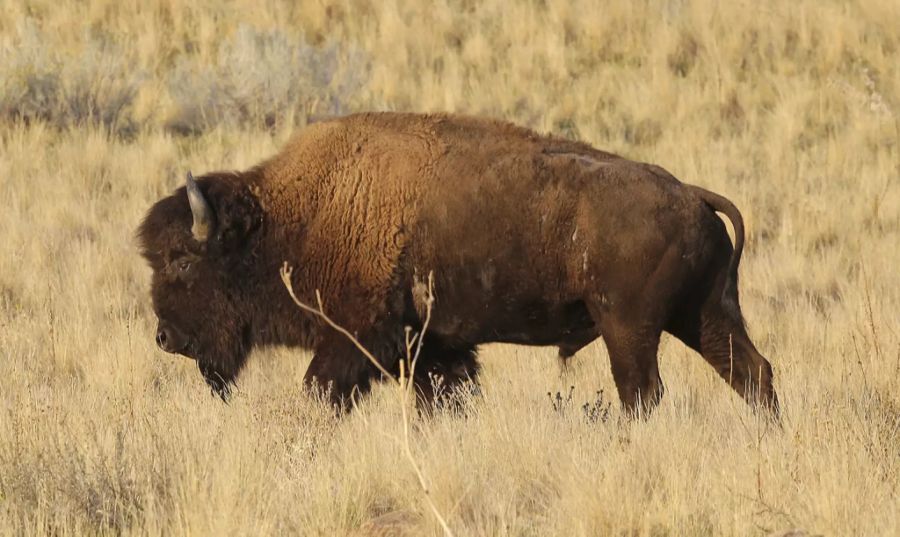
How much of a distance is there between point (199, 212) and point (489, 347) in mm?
2676

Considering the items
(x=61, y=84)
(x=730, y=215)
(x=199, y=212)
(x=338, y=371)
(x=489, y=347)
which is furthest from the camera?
(x=61, y=84)

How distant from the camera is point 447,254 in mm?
7113

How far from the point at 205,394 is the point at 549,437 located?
245 cm

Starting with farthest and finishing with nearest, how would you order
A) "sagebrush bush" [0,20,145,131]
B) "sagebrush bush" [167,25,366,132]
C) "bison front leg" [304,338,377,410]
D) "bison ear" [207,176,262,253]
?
"sagebrush bush" [167,25,366,132], "sagebrush bush" [0,20,145,131], "bison ear" [207,176,262,253], "bison front leg" [304,338,377,410]

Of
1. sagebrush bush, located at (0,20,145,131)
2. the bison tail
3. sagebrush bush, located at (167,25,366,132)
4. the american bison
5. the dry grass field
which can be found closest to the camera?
the dry grass field

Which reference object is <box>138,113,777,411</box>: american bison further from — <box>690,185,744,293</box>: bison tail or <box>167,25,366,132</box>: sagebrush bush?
<box>167,25,366,132</box>: sagebrush bush

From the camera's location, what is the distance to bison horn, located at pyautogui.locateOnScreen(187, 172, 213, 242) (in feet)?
24.6

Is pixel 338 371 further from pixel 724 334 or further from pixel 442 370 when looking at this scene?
pixel 724 334

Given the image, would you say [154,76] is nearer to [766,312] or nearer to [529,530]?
[766,312]

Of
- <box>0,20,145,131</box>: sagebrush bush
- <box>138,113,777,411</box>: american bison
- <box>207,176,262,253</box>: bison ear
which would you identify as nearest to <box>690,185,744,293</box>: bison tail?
<box>138,113,777,411</box>: american bison

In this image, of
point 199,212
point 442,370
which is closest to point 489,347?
point 442,370

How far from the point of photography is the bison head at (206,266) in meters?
7.61

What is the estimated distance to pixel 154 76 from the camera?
16.6 m

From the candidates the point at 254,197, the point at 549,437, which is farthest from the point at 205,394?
the point at 549,437
